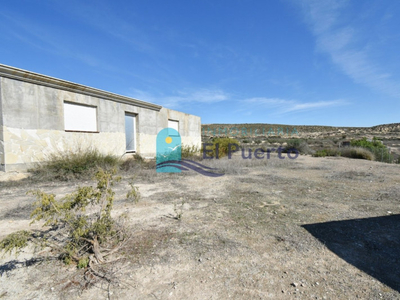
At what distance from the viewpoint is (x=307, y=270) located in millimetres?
2283

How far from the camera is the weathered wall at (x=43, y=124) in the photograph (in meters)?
6.60

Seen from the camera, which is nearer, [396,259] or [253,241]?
[396,259]

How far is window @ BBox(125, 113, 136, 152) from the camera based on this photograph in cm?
1062

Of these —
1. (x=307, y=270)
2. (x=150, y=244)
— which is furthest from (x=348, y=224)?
(x=150, y=244)

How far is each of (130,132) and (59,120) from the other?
3.49 meters

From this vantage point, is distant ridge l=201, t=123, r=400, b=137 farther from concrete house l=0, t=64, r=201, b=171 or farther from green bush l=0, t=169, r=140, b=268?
green bush l=0, t=169, r=140, b=268

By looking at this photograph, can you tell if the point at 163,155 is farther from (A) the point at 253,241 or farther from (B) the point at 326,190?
(A) the point at 253,241

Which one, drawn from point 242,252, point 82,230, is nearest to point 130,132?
point 82,230

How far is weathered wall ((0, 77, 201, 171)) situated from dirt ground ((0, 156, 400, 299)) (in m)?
2.24

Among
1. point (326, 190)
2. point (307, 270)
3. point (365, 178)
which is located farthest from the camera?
point (365, 178)

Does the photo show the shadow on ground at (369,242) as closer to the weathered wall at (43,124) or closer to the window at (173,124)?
the weathered wall at (43,124)

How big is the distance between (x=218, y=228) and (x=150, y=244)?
1.10 metres

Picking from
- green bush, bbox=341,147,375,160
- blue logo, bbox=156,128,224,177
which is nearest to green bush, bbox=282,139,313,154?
green bush, bbox=341,147,375,160

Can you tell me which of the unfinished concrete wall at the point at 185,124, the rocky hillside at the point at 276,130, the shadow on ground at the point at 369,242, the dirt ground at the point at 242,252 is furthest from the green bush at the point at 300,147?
the rocky hillside at the point at 276,130
